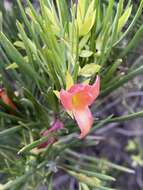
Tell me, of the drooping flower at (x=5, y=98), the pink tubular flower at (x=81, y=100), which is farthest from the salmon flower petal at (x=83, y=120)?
the drooping flower at (x=5, y=98)

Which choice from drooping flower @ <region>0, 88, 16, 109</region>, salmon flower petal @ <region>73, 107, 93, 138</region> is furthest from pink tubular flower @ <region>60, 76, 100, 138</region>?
drooping flower @ <region>0, 88, 16, 109</region>

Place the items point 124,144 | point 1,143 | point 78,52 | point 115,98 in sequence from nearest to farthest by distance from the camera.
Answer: point 78,52 < point 1,143 < point 115,98 < point 124,144

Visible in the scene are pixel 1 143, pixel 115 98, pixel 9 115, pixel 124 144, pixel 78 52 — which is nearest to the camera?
pixel 78 52

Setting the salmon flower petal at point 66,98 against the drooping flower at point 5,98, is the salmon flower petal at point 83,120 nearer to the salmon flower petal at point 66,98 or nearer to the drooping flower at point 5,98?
the salmon flower petal at point 66,98

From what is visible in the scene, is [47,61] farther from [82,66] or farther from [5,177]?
[5,177]

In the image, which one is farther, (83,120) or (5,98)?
(5,98)

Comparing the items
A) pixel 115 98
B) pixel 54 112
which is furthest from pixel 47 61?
pixel 115 98

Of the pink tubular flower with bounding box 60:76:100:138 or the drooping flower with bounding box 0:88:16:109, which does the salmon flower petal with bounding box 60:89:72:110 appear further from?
the drooping flower with bounding box 0:88:16:109

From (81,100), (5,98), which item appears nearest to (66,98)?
(81,100)

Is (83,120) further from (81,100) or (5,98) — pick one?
(5,98)
